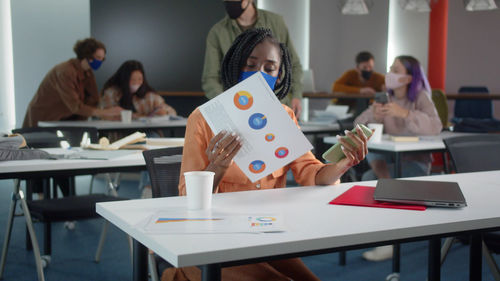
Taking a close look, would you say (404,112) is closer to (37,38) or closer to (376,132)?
(376,132)

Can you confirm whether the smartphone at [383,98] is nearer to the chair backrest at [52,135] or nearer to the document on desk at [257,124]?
the chair backrest at [52,135]

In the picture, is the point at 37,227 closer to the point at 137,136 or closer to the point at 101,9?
the point at 137,136

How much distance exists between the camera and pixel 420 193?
147 cm

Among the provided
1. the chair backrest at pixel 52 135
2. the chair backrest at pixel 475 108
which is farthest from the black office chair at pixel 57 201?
the chair backrest at pixel 475 108

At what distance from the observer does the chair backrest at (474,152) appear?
245 cm

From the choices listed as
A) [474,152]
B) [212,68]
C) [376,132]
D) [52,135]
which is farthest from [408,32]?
[52,135]

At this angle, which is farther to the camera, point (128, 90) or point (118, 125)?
point (128, 90)

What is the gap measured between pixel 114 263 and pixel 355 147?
2015mm

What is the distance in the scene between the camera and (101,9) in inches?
301

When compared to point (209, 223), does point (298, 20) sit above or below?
above

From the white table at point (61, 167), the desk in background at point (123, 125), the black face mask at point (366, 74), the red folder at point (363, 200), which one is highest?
the black face mask at point (366, 74)

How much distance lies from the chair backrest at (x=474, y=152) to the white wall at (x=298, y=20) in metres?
6.23

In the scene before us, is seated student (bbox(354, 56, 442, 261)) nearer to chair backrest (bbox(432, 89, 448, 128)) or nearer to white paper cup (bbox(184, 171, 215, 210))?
chair backrest (bbox(432, 89, 448, 128))

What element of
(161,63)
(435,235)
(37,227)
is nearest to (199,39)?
(161,63)
